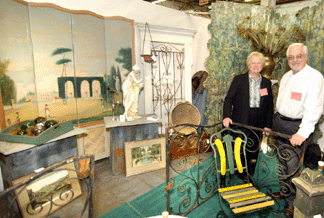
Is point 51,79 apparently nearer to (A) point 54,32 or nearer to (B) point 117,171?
(A) point 54,32

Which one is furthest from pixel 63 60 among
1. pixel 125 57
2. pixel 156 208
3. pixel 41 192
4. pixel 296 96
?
pixel 296 96

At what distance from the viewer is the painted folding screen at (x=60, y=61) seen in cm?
287

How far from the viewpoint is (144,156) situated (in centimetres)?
351

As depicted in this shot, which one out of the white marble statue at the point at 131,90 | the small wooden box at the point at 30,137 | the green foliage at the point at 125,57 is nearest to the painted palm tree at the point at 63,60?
the green foliage at the point at 125,57

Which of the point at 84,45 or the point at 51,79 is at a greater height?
the point at 84,45

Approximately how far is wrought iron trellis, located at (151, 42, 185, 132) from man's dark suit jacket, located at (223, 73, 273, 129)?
6.97ft

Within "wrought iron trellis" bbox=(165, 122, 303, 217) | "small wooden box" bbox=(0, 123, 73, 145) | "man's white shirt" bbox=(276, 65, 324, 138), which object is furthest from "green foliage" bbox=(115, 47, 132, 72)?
"man's white shirt" bbox=(276, 65, 324, 138)

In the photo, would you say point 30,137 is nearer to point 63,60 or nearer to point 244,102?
point 63,60

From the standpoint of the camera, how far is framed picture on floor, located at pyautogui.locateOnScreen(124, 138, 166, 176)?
339 centimetres

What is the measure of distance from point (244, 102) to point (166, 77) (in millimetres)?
2403

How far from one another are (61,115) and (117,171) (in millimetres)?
1376

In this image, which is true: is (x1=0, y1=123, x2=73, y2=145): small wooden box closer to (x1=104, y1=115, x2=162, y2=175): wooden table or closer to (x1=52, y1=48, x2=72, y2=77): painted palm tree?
(x1=104, y1=115, x2=162, y2=175): wooden table

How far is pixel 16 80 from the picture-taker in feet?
9.63

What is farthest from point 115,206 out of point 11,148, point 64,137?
point 11,148
